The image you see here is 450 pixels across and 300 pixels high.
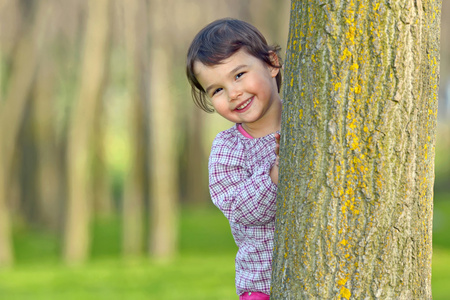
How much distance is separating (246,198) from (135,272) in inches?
308

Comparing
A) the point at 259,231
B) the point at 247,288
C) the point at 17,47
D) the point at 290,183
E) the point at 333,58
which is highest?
the point at 17,47

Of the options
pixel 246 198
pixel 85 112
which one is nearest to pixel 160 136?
pixel 85 112

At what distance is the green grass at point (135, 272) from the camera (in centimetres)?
878

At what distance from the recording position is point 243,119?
2939 mm

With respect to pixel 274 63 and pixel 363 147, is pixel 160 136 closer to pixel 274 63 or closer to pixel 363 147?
pixel 274 63

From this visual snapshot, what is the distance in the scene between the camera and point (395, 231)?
237 cm

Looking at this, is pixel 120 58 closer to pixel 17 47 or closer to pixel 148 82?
pixel 17 47

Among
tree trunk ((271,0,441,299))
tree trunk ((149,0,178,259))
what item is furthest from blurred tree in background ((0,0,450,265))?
tree trunk ((271,0,441,299))

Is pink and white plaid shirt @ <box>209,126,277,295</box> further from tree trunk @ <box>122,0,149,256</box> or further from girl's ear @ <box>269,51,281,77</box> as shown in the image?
tree trunk @ <box>122,0,149,256</box>

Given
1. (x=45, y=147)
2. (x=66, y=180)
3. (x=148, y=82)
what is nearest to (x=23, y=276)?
(x=66, y=180)

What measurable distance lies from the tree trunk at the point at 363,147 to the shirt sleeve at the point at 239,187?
304 millimetres

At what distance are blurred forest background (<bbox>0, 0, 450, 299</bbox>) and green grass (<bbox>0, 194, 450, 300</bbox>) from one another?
84 millimetres

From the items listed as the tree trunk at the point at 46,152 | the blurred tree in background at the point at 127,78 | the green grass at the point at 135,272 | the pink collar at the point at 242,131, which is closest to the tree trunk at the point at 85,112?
the blurred tree in background at the point at 127,78

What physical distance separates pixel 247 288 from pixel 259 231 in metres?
0.26
